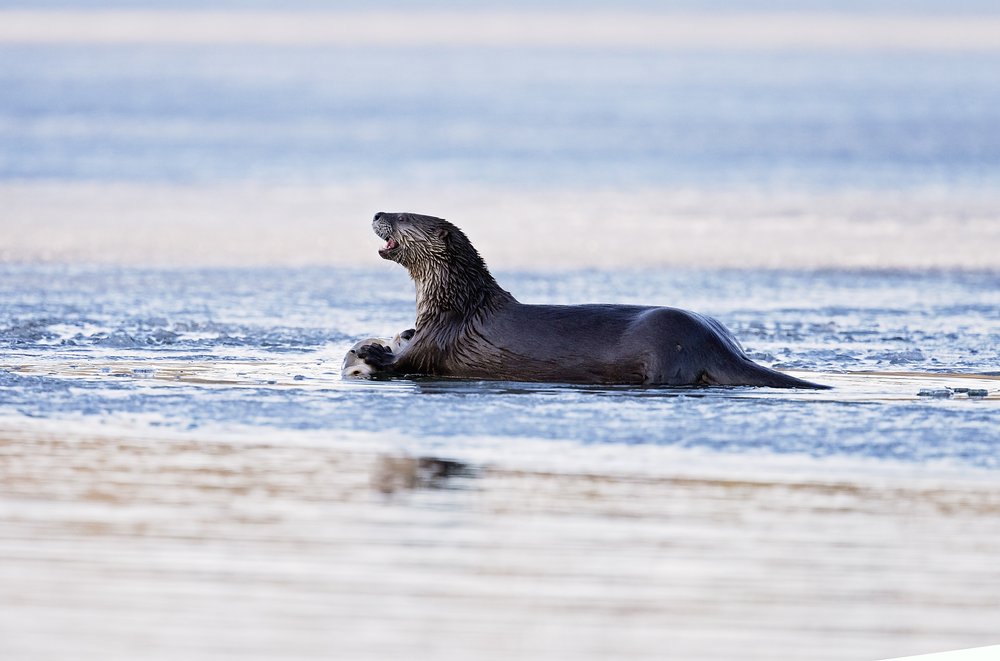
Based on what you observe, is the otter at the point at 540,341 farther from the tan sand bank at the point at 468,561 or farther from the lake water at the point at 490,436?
the tan sand bank at the point at 468,561

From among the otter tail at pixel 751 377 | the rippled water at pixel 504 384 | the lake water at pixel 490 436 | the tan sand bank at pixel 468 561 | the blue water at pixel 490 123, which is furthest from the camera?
the blue water at pixel 490 123

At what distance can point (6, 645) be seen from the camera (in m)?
4.22

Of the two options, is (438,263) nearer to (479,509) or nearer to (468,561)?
(479,509)

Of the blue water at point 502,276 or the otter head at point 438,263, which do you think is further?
the otter head at point 438,263

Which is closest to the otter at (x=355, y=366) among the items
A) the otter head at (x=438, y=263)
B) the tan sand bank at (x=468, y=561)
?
the otter head at (x=438, y=263)

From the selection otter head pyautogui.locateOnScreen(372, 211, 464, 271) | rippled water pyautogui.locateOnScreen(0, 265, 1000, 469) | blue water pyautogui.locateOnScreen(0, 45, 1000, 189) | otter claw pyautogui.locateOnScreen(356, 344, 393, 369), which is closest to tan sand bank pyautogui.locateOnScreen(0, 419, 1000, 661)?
rippled water pyautogui.locateOnScreen(0, 265, 1000, 469)

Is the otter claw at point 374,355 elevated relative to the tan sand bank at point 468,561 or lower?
elevated

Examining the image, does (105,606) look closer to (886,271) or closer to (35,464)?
(35,464)

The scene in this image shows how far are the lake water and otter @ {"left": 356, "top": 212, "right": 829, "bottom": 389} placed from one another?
0.16 meters

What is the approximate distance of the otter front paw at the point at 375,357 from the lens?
8.42m

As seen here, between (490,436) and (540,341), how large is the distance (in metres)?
1.47

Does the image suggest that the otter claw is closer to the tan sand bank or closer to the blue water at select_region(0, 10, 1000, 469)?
the blue water at select_region(0, 10, 1000, 469)

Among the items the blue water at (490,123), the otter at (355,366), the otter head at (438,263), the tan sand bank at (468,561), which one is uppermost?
the blue water at (490,123)

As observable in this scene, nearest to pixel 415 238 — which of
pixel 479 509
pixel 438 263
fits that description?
pixel 438 263
